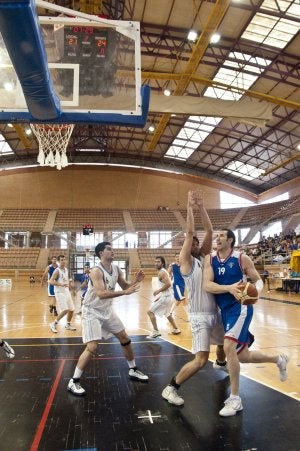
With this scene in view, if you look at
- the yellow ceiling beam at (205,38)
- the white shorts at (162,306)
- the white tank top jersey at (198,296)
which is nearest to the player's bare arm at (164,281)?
the white shorts at (162,306)

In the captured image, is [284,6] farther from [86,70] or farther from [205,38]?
[86,70]

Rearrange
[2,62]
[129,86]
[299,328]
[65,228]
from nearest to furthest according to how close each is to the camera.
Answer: [2,62], [129,86], [299,328], [65,228]

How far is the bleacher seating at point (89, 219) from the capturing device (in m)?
35.2

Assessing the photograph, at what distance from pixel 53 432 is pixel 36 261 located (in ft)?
98.5

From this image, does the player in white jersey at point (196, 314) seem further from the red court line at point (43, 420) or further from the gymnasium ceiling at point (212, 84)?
the gymnasium ceiling at point (212, 84)

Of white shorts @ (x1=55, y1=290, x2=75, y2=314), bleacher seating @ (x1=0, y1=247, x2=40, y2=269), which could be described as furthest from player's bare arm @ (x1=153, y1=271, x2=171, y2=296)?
bleacher seating @ (x1=0, y1=247, x2=40, y2=269)

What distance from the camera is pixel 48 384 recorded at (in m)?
5.10

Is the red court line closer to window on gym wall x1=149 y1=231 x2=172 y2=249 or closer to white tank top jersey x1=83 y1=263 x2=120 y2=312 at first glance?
white tank top jersey x1=83 y1=263 x2=120 y2=312

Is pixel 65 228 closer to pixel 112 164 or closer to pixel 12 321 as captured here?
pixel 112 164

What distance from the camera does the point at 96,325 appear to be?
198 inches

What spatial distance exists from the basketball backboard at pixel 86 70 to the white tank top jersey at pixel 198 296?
260 cm

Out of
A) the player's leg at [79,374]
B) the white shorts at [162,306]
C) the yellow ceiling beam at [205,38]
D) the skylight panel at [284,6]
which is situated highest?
the skylight panel at [284,6]

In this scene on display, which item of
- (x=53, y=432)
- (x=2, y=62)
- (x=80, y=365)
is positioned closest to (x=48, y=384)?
(x=80, y=365)

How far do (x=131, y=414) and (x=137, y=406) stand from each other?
0.76 feet
